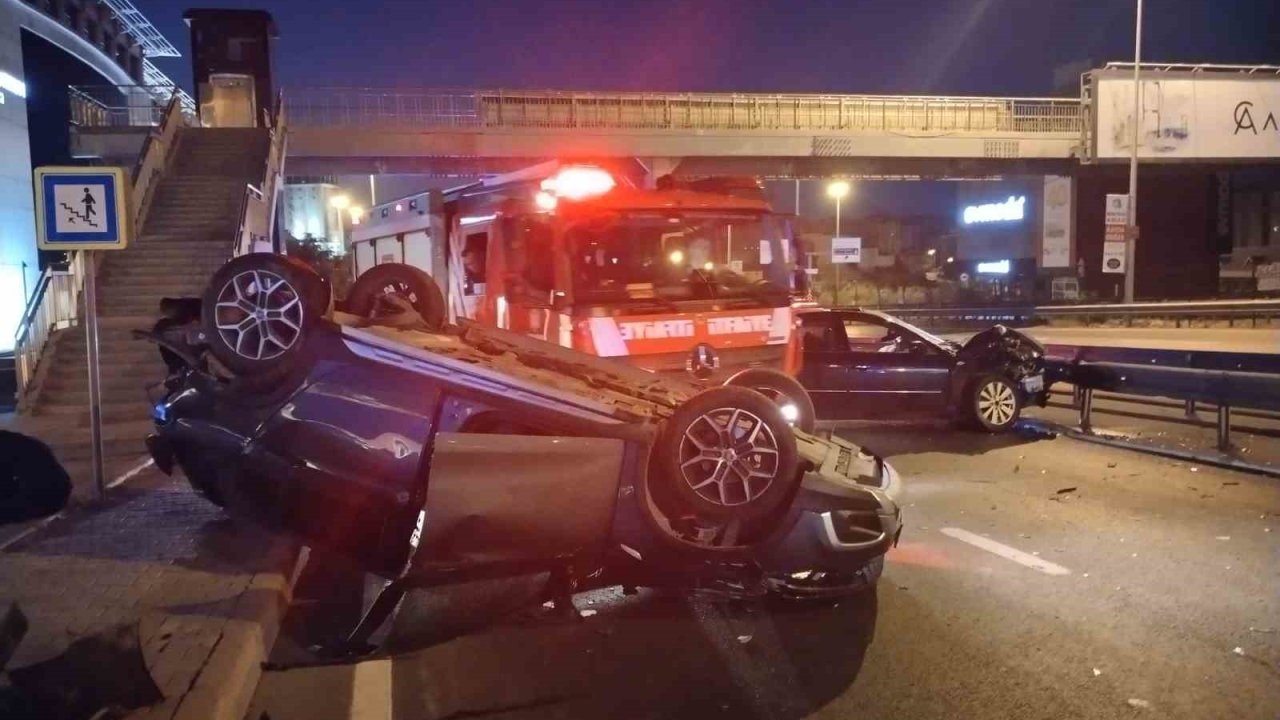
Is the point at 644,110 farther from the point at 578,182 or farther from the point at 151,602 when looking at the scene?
the point at 151,602

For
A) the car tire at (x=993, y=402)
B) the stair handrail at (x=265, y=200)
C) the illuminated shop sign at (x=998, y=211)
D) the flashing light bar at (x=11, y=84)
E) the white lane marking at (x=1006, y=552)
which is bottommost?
the white lane marking at (x=1006, y=552)

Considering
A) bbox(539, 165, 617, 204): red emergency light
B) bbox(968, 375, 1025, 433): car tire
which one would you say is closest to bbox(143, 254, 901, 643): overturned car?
bbox(539, 165, 617, 204): red emergency light

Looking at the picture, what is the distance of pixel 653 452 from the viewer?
16.1 feet

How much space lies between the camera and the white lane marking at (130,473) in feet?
29.1

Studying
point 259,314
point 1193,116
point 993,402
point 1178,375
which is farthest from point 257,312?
point 1193,116

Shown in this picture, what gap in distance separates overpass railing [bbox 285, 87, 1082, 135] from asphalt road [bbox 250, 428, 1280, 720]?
76.6 feet

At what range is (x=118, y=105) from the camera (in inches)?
1019

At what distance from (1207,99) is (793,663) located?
40.3 m

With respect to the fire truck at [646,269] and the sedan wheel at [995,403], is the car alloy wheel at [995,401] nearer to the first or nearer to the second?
the sedan wheel at [995,403]

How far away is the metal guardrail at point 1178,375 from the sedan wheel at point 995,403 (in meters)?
0.70

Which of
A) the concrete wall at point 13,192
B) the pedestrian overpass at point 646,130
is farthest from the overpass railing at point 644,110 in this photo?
the concrete wall at point 13,192

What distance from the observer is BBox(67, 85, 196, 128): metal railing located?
24.6 m

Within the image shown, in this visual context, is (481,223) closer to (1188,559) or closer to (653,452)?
(653,452)

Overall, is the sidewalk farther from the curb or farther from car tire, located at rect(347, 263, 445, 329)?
car tire, located at rect(347, 263, 445, 329)
